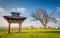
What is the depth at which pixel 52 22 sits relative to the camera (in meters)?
1.67

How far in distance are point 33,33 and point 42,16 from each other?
9.2 inches

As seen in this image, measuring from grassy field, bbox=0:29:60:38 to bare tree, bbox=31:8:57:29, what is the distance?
9cm

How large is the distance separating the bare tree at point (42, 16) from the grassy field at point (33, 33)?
0.29 ft

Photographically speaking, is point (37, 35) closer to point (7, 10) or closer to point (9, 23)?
point (9, 23)

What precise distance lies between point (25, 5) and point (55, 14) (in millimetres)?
386

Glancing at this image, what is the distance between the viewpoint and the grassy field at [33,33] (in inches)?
63.1

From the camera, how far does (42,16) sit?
1.67 m

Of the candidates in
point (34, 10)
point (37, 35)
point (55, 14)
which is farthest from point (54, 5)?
point (37, 35)

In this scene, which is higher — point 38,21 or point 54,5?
point 54,5

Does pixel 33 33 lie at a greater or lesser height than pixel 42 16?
lesser

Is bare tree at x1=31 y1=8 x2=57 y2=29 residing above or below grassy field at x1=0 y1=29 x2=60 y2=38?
above

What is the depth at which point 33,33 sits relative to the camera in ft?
5.37

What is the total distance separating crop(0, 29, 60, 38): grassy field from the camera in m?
1.60

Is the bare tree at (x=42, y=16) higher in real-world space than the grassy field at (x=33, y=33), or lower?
higher
